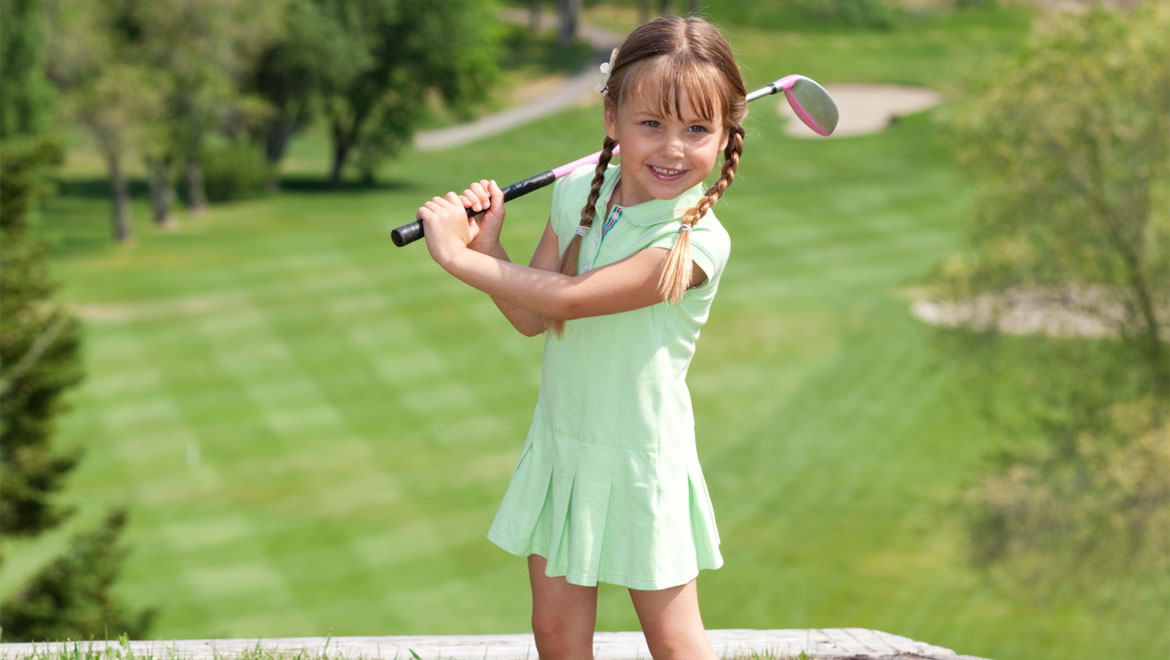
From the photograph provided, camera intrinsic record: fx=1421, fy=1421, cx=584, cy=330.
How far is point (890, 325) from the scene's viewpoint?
99.1 feet

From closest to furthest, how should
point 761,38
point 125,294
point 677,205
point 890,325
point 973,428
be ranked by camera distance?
point 677,205, point 973,428, point 890,325, point 125,294, point 761,38

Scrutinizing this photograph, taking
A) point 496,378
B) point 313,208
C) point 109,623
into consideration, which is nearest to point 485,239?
point 109,623

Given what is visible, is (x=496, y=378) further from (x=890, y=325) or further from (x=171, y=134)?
(x=171, y=134)

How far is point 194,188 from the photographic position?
39.7 m

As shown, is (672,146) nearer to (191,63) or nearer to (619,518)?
(619,518)

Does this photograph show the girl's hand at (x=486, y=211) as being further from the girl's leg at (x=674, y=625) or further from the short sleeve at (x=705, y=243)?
the girl's leg at (x=674, y=625)

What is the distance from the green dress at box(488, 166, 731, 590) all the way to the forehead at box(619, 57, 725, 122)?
268 millimetres

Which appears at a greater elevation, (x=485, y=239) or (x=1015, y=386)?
(x=485, y=239)

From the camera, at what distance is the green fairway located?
20.3 metres

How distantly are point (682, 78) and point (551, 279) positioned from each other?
645 mm

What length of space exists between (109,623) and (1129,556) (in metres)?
13.6

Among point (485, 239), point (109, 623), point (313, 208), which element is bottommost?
point (313, 208)

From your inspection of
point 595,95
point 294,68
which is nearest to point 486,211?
point 294,68

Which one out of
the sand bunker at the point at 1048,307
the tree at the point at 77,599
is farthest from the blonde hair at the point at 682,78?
the sand bunker at the point at 1048,307
